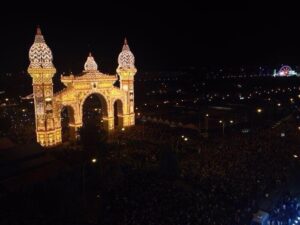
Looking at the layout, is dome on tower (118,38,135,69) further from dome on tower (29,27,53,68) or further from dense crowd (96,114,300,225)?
dense crowd (96,114,300,225)

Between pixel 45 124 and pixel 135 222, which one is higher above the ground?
pixel 45 124

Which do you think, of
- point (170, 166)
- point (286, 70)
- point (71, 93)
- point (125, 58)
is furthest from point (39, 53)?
point (286, 70)

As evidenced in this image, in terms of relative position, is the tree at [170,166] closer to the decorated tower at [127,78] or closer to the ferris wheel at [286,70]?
the decorated tower at [127,78]

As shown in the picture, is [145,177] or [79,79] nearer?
[145,177]

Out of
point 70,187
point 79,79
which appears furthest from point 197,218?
point 79,79

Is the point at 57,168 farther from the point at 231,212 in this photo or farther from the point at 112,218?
the point at 231,212

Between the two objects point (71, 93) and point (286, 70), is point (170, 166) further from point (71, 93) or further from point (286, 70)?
point (286, 70)

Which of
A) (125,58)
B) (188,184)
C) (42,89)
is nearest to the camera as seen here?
(188,184)

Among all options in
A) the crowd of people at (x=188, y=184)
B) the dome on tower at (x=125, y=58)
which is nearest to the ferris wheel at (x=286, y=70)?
the dome on tower at (x=125, y=58)
